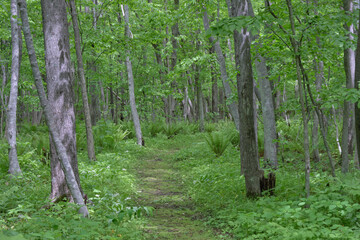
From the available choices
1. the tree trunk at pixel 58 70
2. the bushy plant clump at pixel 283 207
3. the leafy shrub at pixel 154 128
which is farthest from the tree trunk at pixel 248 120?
the leafy shrub at pixel 154 128

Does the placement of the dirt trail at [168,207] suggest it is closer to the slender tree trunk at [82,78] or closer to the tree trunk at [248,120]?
the tree trunk at [248,120]

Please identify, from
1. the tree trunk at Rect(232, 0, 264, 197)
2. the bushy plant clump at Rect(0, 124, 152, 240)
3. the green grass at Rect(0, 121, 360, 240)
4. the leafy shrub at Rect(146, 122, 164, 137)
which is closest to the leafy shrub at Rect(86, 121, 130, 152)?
the bushy plant clump at Rect(0, 124, 152, 240)

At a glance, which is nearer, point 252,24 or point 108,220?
point 252,24

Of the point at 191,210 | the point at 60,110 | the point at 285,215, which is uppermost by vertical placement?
the point at 60,110

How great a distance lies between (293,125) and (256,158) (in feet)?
23.4

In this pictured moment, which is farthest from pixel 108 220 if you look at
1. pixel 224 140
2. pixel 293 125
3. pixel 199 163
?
pixel 293 125

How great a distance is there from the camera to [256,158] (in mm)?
5098

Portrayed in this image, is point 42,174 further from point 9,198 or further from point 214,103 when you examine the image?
point 214,103

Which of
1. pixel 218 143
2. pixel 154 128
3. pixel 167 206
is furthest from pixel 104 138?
pixel 167 206

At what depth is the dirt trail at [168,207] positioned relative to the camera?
425 centimetres

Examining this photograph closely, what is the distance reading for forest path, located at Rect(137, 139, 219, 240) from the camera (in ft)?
14.0

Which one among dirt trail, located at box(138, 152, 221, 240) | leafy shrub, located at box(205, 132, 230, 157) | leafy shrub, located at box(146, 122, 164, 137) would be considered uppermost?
leafy shrub, located at box(146, 122, 164, 137)

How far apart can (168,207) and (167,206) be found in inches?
2.3

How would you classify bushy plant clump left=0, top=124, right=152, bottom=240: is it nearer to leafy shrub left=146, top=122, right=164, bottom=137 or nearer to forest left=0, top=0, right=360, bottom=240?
forest left=0, top=0, right=360, bottom=240
